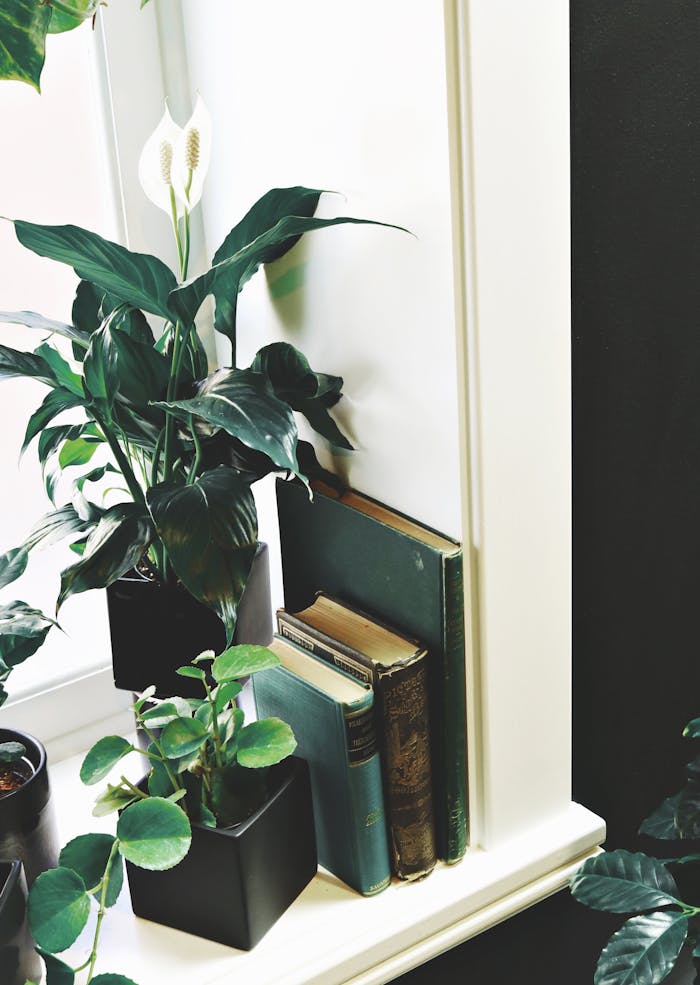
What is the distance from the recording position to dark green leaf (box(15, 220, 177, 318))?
2.54 feet

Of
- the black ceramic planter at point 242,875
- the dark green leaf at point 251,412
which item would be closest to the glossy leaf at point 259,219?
the dark green leaf at point 251,412

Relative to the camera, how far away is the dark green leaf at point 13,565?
2.93 feet

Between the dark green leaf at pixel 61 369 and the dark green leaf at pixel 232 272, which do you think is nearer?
the dark green leaf at pixel 232 272

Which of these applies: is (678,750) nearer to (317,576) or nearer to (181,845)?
(317,576)

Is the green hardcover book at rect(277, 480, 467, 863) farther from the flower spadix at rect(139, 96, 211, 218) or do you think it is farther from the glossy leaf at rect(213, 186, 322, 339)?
the flower spadix at rect(139, 96, 211, 218)

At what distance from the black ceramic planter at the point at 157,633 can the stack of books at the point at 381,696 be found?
7cm

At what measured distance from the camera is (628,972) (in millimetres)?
849

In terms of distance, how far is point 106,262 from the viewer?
81cm

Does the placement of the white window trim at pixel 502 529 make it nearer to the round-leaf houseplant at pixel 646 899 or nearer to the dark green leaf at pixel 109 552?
the round-leaf houseplant at pixel 646 899

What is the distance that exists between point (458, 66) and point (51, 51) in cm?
51

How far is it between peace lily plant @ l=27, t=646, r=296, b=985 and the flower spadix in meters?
0.40

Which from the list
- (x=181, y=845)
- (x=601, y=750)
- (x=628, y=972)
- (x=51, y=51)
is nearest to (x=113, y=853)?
(x=181, y=845)

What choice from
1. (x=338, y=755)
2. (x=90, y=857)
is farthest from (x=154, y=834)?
(x=338, y=755)

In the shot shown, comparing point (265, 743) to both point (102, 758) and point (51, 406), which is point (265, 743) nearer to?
point (102, 758)
